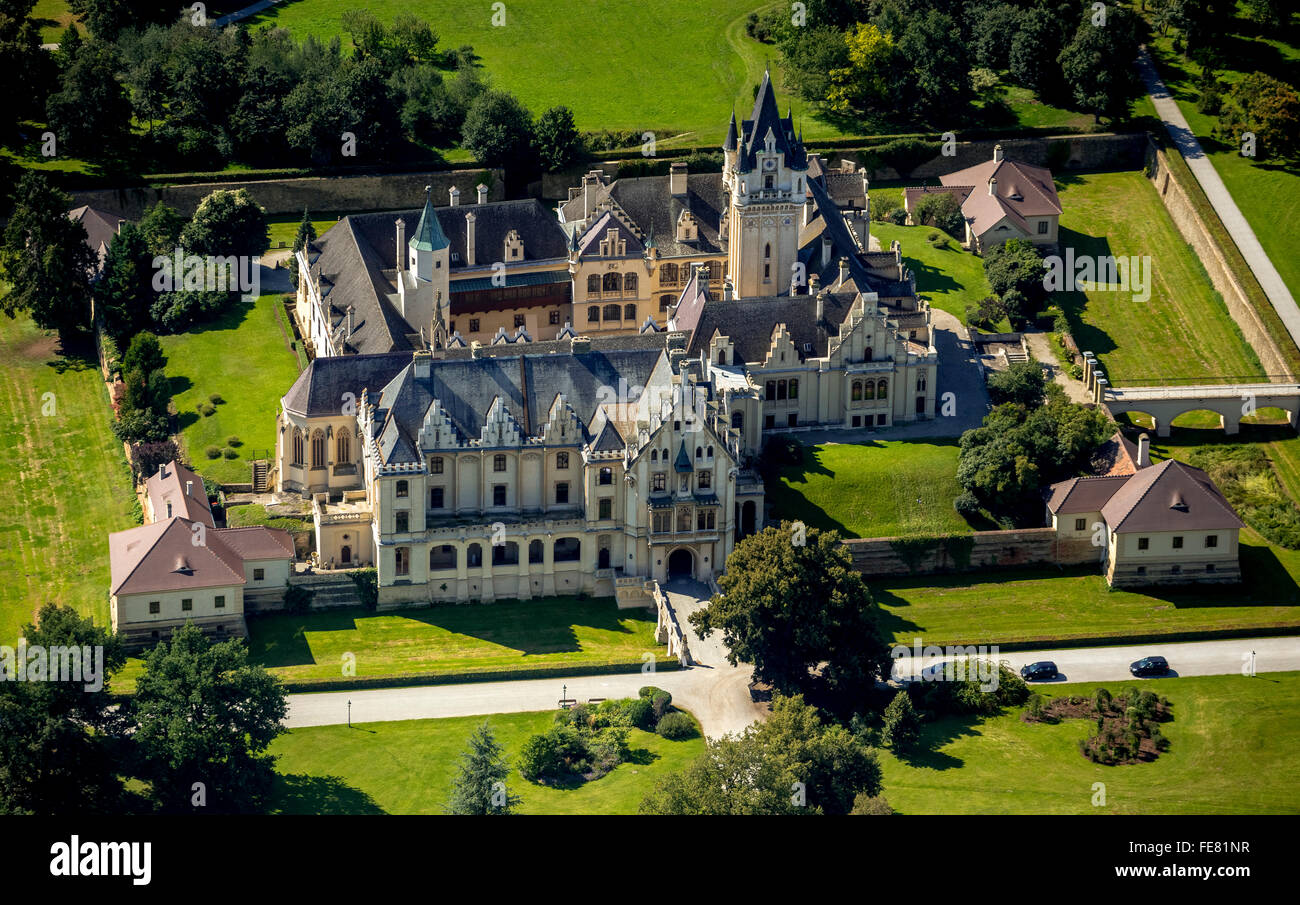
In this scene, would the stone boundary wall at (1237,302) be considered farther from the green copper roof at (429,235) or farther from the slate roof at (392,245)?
the green copper roof at (429,235)

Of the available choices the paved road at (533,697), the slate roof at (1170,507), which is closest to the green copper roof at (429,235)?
the paved road at (533,697)

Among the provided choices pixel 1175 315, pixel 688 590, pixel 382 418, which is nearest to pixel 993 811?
pixel 688 590

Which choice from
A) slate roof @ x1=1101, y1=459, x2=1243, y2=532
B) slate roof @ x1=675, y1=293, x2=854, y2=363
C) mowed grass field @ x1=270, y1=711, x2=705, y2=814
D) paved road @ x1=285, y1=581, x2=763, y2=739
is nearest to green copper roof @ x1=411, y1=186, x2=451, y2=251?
slate roof @ x1=675, y1=293, x2=854, y2=363

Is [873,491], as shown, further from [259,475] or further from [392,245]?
[392,245]

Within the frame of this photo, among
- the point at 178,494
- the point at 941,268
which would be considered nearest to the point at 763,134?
the point at 941,268

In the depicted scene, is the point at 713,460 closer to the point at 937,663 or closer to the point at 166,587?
the point at 937,663
